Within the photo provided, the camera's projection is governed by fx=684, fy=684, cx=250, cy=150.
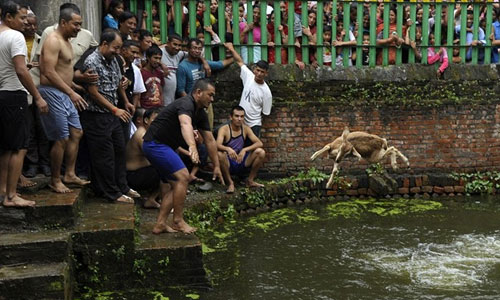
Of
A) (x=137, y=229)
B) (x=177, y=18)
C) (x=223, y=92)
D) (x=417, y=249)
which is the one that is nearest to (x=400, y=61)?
(x=223, y=92)

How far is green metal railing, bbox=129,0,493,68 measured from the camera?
10500 millimetres

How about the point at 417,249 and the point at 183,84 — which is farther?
the point at 183,84

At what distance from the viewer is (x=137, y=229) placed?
6.89 meters

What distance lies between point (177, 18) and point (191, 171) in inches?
99.6

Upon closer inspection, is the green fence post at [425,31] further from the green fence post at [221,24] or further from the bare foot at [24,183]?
the bare foot at [24,183]

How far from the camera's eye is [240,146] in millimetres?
9750

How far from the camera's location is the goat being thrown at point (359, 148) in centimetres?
904

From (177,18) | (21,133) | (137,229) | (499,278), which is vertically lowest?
(499,278)

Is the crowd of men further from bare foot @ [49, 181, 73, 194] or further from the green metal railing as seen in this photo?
the green metal railing

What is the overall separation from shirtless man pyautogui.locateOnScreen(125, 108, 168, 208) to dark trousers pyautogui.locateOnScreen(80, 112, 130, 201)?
661mm

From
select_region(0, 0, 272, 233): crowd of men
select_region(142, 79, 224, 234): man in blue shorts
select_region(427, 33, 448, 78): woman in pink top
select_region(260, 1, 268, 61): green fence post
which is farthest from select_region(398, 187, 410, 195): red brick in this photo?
select_region(142, 79, 224, 234): man in blue shorts

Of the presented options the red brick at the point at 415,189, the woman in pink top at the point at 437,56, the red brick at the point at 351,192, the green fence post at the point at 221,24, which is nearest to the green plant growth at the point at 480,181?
the red brick at the point at 415,189

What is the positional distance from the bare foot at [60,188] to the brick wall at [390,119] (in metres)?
3.86

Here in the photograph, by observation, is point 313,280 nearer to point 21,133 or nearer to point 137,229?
point 137,229
